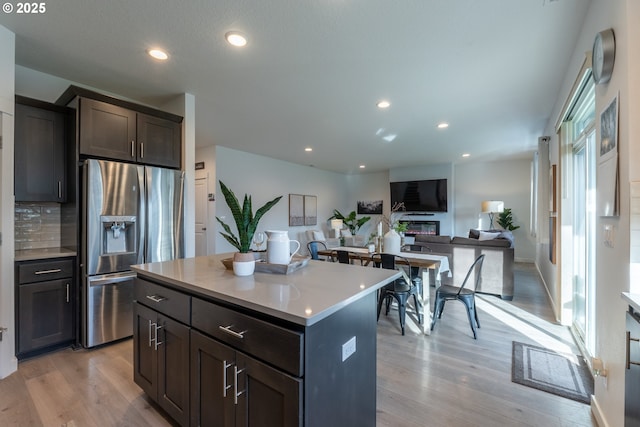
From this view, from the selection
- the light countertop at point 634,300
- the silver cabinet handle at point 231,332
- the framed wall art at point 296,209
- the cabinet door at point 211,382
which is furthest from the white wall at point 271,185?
the light countertop at point 634,300

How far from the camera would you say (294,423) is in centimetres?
101

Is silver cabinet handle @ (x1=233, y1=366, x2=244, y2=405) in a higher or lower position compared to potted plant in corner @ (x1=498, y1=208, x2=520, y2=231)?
lower

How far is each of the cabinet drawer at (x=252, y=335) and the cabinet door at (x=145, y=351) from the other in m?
0.50

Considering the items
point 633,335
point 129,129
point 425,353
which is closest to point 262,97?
point 129,129

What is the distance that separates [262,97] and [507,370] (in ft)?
11.8

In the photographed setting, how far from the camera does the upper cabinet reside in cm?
257

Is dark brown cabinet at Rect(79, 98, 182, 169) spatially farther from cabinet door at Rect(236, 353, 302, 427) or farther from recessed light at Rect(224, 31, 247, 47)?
cabinet door at Rect(236, 353, 302, 427)

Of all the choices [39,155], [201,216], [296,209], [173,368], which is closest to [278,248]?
[173,368]

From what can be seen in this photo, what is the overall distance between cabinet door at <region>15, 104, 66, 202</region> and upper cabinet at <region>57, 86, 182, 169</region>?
10.7 inches

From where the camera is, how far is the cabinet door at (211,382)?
1.24m

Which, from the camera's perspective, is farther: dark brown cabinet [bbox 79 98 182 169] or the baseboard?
dark brown cabinet [bbox 79 98 182 169]

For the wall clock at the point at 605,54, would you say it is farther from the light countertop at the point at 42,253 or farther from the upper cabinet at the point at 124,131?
the light countertop at the point at 42,253

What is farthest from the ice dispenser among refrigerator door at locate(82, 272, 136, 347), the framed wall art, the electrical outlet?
the framed wall art

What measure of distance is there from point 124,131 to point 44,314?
179cm
